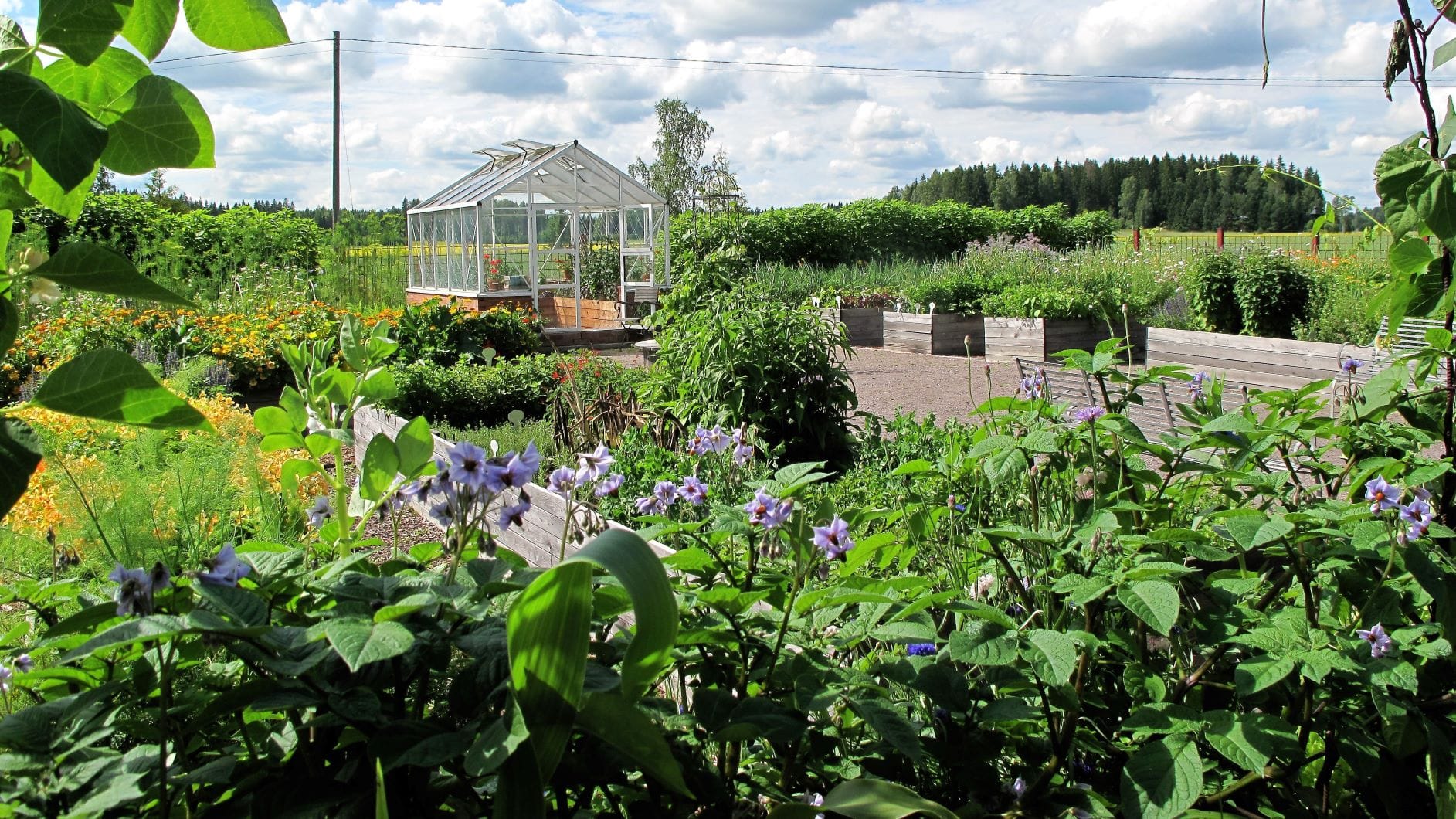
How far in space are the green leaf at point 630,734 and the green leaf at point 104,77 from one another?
77 cm

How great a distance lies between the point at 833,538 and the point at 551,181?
16.6m

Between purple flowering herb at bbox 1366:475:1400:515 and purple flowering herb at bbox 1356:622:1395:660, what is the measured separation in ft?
0.54

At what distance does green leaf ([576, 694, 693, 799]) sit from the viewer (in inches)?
32.3

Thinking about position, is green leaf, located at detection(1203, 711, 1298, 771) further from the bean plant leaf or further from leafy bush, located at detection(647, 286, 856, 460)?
leafy bush, located at detection(647, 286, 856, 460)

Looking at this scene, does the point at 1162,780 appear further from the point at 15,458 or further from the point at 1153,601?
the point at 15,458

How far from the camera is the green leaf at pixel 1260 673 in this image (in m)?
1.15

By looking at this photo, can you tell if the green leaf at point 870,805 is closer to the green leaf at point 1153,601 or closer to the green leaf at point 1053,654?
the green leaf at point 1053,654

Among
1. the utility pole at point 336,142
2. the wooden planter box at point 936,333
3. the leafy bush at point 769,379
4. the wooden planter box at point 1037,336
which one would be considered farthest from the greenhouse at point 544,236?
the leafy bush at point 769,379

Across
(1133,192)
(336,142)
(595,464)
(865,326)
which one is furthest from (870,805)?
(1133,192)

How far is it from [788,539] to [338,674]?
56 cm

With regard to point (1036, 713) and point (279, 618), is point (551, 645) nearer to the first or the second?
point (279, 618)

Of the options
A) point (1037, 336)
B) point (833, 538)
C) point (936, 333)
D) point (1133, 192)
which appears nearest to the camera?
point (833, 538)

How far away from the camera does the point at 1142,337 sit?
42.6ft

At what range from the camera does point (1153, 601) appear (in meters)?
1.17
